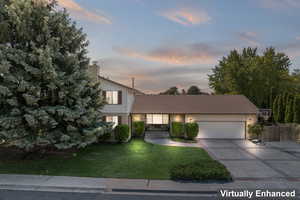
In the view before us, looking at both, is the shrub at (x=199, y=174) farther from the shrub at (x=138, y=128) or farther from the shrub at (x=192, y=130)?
the shrub at (x=138, y=128)

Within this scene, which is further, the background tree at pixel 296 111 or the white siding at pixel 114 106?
the background tree at pixel 296 111

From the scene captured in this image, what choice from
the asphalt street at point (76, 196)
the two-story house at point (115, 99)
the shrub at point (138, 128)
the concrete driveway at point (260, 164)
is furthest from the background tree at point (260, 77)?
the asphalt street at point (76, 196)

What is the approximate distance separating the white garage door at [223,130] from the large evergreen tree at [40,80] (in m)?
12.0

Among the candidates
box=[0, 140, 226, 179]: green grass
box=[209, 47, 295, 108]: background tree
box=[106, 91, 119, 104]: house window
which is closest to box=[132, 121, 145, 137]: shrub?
box=[106, 91, 119, 104]: house window

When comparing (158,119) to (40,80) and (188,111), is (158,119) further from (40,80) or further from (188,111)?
(40,80)

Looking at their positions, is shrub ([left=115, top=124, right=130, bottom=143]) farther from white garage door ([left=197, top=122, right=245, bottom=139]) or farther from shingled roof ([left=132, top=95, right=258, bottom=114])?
white garage door ([left=197, top=122, right=245, bottom=139])

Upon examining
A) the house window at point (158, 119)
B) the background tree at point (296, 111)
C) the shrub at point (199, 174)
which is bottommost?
the shrub at point (199, 174)

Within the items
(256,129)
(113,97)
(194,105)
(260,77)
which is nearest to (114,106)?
(113,97)

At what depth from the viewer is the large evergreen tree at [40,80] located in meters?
9.14

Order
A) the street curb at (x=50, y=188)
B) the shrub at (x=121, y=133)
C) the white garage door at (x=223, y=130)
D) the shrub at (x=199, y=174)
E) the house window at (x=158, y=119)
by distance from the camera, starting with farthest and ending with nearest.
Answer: the house window at (x=158, y=119), the white garage door at (x=223, y=130), the shrub at (x=121, y=133), the shrub at (x=199, y=174), the street curb at (x=50, y=188)

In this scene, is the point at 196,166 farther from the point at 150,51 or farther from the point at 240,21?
the point at 150,51

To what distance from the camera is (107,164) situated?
32.0ft

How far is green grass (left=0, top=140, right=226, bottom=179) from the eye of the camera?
Answer: 27.3 ft

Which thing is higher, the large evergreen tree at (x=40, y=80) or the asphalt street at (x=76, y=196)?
the large evergreen tree at (x=40, y=80)
